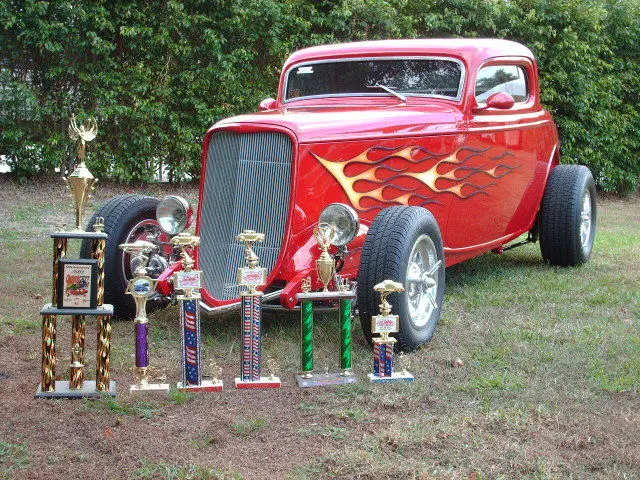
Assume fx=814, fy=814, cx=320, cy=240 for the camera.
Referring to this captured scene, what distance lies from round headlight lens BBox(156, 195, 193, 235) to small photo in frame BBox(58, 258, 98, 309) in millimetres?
1121

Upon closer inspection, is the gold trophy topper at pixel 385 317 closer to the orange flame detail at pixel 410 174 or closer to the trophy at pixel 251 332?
the trophy at pixel 251 332

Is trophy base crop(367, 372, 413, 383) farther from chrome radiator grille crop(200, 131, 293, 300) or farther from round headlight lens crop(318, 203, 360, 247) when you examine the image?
chrome radiator grille crop(200, 131, 293, 300)

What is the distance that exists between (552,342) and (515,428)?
135 centimetres

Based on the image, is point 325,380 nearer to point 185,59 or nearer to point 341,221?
point 341,221

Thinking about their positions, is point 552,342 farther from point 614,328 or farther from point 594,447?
point 594,447

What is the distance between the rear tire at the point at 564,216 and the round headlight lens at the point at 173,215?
321 centimetres

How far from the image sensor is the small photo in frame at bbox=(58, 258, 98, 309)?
3.61 m

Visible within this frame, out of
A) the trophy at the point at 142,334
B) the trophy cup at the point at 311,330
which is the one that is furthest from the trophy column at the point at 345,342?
the trophy at the point at 142,334

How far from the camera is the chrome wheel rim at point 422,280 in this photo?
4.47m

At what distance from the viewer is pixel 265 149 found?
181 inches

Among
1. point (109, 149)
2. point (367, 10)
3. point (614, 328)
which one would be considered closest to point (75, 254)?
point (109, 149)

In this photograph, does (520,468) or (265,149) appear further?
(265,149)

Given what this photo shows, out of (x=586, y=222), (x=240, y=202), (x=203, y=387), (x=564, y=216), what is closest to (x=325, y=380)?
(x=203, y=387)

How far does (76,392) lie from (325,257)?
1.31 m
